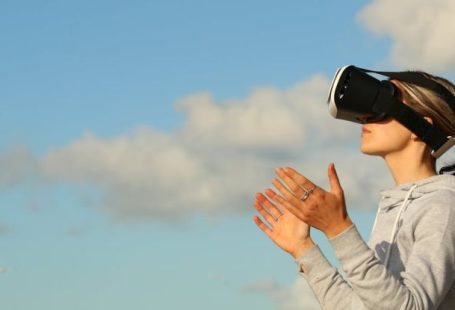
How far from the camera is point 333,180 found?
500 cm

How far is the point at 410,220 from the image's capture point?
5469 mm

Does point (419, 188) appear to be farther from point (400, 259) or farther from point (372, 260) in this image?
point (372, 260)

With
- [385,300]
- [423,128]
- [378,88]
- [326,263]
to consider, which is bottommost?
[385,300]

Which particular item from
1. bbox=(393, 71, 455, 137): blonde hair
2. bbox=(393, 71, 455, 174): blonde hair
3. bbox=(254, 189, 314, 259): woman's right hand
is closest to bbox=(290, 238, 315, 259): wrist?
bbox=(254, 189, 314, 259): woman's right hand

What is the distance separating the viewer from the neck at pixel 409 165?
5715mm

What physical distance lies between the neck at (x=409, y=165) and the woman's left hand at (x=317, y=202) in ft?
2.77

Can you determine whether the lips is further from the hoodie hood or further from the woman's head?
the hoodie hood

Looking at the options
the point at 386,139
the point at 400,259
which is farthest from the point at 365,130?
the point at 400,259

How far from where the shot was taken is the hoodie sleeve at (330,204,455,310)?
4871 mm

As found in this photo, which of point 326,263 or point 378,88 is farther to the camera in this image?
point 378,88

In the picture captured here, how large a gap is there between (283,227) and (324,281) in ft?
1.38

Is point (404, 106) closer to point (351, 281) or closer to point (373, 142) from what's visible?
point (373, 142)

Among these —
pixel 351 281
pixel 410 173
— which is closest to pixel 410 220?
pixel 410 173

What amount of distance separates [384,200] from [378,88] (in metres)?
0.70
